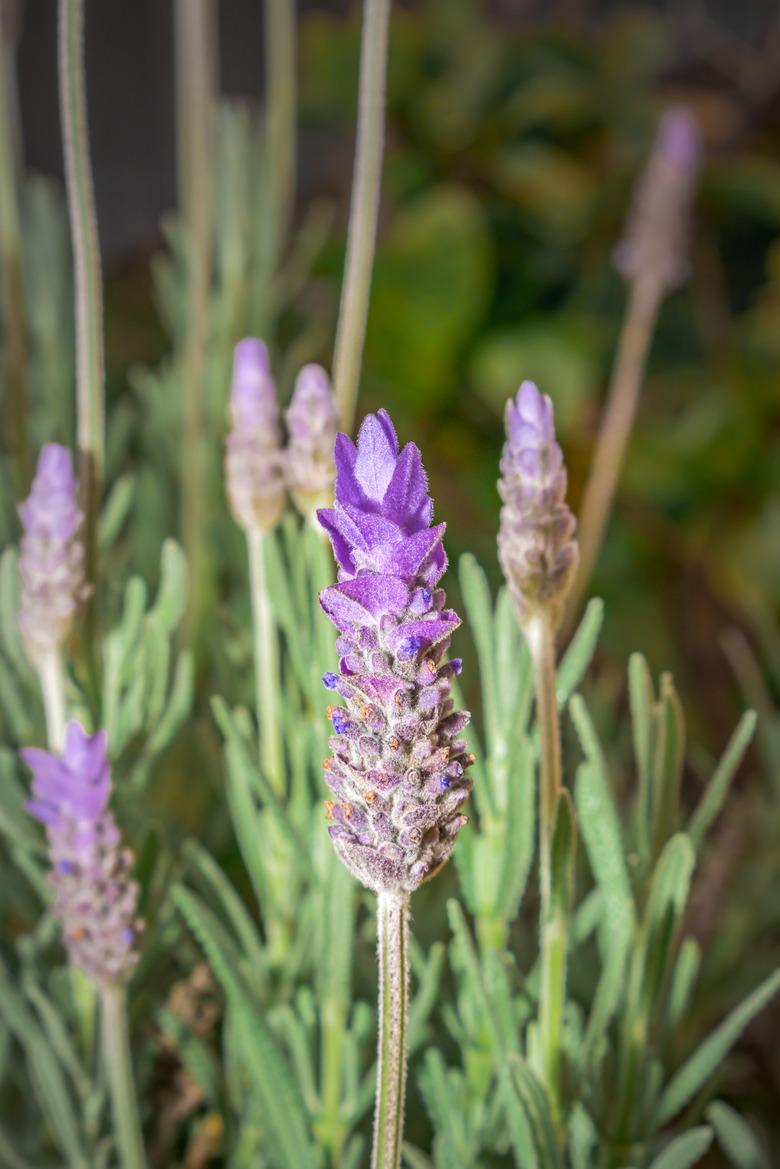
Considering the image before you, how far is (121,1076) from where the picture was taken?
293mm

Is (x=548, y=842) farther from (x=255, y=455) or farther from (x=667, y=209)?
(x=667, y=209)

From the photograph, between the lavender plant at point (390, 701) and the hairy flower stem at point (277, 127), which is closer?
the lavender plant at point (390, 701)

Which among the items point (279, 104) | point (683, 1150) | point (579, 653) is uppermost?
point (279, 104)

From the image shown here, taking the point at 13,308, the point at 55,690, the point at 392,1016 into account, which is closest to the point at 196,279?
the point at 13,308

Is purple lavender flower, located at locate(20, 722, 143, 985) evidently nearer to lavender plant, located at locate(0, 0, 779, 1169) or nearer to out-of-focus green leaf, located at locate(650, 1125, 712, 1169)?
lavender plant, located at locate(0, 0, 779, 1169)

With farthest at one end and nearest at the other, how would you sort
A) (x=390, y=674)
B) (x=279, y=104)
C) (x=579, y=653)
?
1. (x=279, y=104)
2. (x=579, y=653)
3. (x=390, y=674)

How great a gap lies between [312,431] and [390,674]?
0.12m

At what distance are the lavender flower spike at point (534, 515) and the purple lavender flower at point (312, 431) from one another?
6 centimetres

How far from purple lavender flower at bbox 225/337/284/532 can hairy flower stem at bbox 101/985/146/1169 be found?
0.39 ft

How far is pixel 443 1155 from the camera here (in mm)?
293

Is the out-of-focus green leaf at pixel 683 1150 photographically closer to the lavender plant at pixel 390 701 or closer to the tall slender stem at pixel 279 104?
the lavender plant at pixel 390 701

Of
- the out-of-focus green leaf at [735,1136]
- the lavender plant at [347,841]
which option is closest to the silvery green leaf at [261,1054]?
the lavender plant at [347,841]

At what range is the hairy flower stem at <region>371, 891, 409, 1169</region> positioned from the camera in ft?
0.68

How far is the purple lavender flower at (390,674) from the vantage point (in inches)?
7.6
